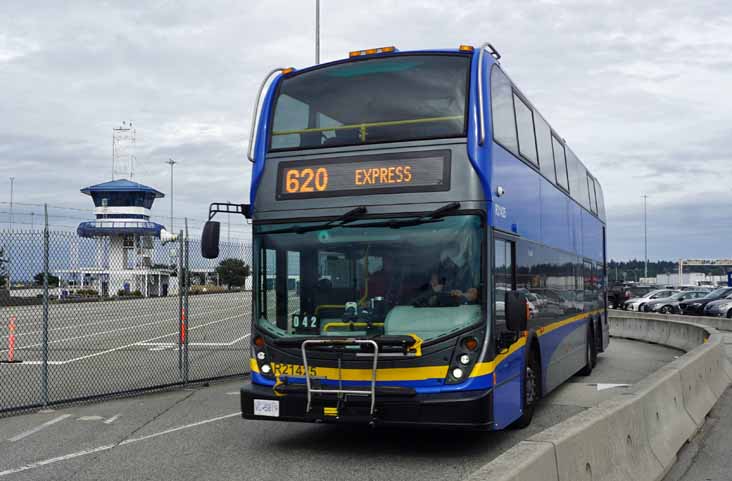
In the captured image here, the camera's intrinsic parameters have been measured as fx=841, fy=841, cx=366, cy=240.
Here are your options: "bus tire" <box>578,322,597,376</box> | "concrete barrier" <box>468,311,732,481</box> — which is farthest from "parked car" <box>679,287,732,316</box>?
"concrete barrier" <box>468,311,732,481</box>

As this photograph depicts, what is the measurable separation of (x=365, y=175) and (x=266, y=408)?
8.05 ft

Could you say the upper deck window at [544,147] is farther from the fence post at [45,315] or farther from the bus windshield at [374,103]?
the fence post at [45,315]

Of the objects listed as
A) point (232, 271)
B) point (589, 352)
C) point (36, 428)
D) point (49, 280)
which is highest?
point (232, 271)

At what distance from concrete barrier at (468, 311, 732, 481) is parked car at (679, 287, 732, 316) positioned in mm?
32136

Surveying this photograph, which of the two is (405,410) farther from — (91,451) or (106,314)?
(106,314)

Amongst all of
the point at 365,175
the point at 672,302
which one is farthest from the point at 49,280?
the point at 672,302

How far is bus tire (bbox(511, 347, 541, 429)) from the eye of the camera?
9.40 m

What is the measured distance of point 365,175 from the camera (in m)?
8.30

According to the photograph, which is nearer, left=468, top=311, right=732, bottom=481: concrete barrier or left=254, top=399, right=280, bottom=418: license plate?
left=468, top=311, right=732, bottom=481: concrete barrier

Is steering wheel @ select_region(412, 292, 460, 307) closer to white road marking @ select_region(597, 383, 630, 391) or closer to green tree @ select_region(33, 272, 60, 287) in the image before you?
green tree @ select_region(33, 272, 60, 287)

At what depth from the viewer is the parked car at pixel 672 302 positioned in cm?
4638

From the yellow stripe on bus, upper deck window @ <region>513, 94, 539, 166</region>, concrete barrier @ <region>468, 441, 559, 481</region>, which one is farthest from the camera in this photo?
upper deck window @ <region>513, 94, 539, 166</region>

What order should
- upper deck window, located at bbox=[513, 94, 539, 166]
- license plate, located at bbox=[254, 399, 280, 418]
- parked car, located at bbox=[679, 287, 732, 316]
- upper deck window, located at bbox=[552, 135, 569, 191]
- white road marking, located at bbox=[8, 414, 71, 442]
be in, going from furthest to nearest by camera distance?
1. parked car, located at bbox=[679, 287, 732, 316]
2. upper deck window, located at bbox=[552, 135, 569, 191]
3. upper deck window, located at bbox=[513, 94, 539, 166]
4. white road marking, located at bbox=[8, 414, 71, 442]
5. license plate, located at bbox=[254, 399, 280, 418]

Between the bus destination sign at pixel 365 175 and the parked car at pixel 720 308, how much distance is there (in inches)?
1353
